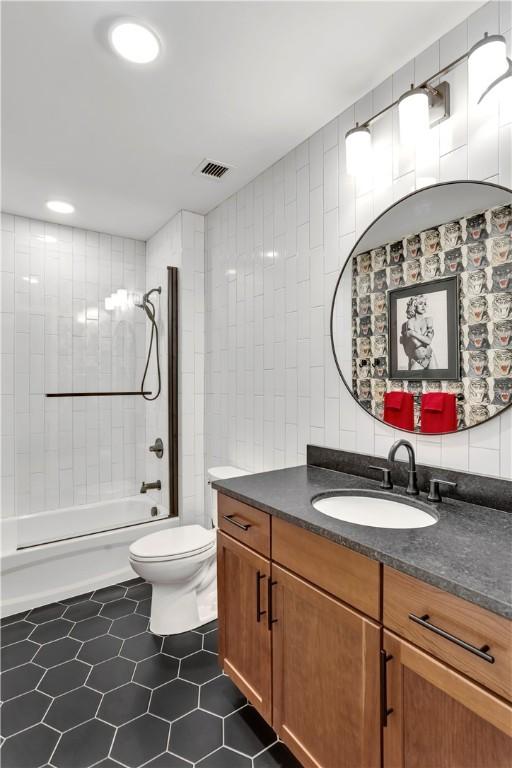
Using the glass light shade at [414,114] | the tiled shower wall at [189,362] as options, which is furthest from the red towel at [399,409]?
the tiled shower wall at [189,362]

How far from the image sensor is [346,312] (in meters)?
1.81

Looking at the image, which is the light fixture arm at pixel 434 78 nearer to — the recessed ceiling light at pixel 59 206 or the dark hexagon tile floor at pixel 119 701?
the recessed ceiling light at pixel 59 206

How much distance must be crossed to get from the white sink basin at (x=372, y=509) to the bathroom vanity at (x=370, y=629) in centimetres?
5

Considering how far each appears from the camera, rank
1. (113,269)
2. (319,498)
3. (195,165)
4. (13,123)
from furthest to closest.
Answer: (113,269) → (195,165) → (13,123) → (319,498)

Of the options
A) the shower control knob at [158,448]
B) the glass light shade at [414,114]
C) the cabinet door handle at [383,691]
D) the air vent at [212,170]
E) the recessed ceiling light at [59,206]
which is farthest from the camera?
the shower control knob at [158,448]

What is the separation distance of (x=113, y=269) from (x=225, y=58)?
2.12 metres

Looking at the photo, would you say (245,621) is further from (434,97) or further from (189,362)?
(434,97)

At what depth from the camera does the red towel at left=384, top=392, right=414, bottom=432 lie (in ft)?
5.06

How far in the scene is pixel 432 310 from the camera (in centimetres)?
148

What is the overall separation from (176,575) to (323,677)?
3.59ft

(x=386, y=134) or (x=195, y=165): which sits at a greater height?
(x=195, y=165)

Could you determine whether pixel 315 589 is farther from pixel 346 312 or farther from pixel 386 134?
pixel 386 134

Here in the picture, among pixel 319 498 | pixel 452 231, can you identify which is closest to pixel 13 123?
pixel 452 231

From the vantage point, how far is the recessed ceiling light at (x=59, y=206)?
2.80 metres
